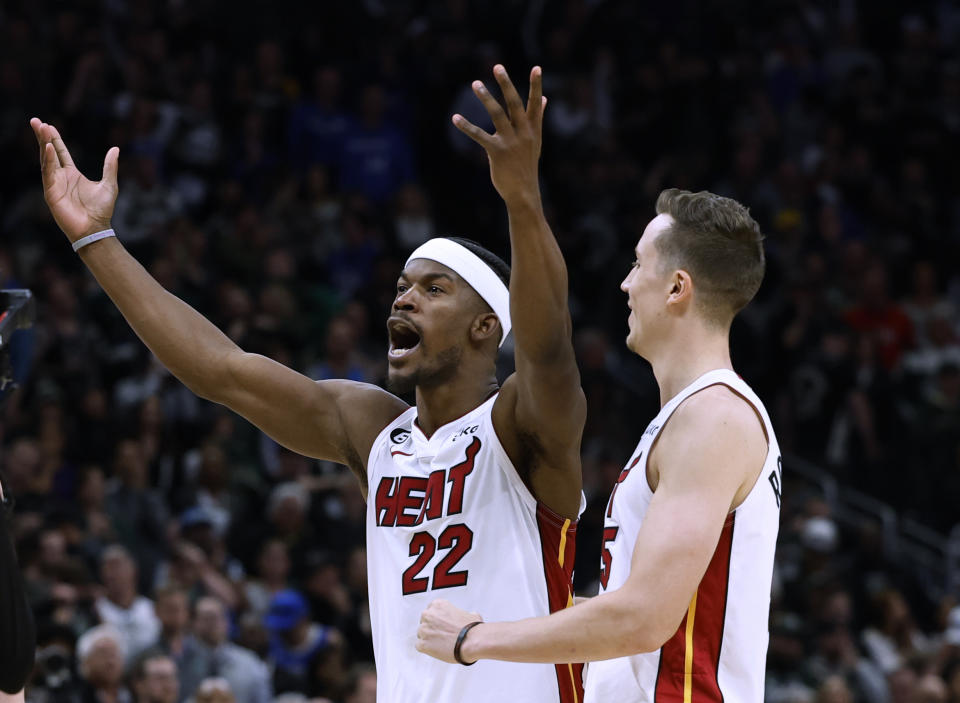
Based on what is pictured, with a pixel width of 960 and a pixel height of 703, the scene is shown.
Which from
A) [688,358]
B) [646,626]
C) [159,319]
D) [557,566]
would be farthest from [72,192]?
[646,626]

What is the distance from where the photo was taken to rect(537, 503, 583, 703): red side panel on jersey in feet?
13.9

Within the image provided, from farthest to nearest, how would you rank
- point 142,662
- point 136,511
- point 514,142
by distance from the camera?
point 136,511
point 142,662
point 514,142

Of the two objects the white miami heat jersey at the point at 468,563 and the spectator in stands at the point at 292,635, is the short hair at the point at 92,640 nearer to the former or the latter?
the spectator in stands at the point at 292,635

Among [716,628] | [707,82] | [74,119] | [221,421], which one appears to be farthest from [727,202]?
[707,82]

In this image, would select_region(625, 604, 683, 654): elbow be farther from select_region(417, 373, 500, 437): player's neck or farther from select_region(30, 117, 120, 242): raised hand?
select_region(30, 117, 120, 242): raised hand

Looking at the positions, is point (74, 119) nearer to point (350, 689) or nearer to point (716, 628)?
point (350, 689)

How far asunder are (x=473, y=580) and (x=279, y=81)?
9.97 m

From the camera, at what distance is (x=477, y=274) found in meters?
4.48

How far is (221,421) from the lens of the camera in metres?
10.5

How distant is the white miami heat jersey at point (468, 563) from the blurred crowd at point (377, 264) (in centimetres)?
406

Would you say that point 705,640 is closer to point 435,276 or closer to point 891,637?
point 435,276

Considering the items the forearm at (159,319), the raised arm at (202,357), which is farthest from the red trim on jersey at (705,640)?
the forearm at (159,319)

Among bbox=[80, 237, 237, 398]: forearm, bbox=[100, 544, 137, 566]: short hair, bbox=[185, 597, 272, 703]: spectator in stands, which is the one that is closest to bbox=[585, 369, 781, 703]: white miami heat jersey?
bbox=[80, 237, 237, 398]: forearm

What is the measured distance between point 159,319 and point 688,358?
5.66ft
